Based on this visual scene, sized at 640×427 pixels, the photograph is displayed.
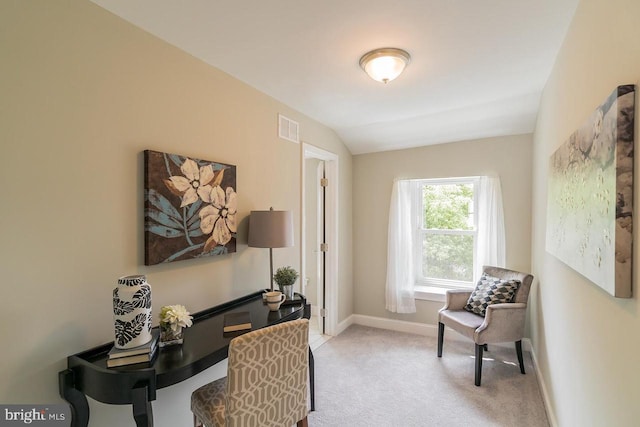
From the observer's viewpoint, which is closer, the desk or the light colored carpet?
the desk

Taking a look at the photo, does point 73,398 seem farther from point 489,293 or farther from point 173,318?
point 489,293

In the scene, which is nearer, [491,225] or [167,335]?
[167,335]

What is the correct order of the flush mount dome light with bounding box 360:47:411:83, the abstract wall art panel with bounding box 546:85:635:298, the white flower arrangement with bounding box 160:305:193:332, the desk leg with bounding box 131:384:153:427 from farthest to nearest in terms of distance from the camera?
the flush mount dome light with bounding box 360:47:411:83, the white flower arrangement with bounding box 160:305:193:332, the desk leg with bounding box 131:384:153:427, the abstract wall art panel with bounding box 546:85:635:298

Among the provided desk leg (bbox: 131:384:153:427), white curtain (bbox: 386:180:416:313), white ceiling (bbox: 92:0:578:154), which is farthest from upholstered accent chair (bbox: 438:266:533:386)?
desk leg (bbox: 131:384:153:427)

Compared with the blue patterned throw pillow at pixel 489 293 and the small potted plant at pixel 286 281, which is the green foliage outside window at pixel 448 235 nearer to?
the blue patterned throw pillow at pixel 489 293

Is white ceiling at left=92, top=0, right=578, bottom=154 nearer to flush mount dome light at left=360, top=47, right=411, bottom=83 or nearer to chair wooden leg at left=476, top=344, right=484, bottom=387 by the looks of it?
flush mount dome light at left=360, top=47, right=411, bottom=83

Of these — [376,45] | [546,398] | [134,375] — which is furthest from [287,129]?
[546,398]

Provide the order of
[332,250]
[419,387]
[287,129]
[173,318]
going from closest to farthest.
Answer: [173,318] < [419,387] < [287,129] < [332,250]

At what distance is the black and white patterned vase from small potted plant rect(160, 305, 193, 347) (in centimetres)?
14

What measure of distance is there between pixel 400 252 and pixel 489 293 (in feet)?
3.57

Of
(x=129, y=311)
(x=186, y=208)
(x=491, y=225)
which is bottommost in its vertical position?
(x=129, y=311)

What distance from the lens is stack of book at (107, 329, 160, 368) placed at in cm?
130

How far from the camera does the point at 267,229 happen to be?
2.21 metres

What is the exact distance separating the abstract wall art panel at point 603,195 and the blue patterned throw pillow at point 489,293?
1413 millimetres
